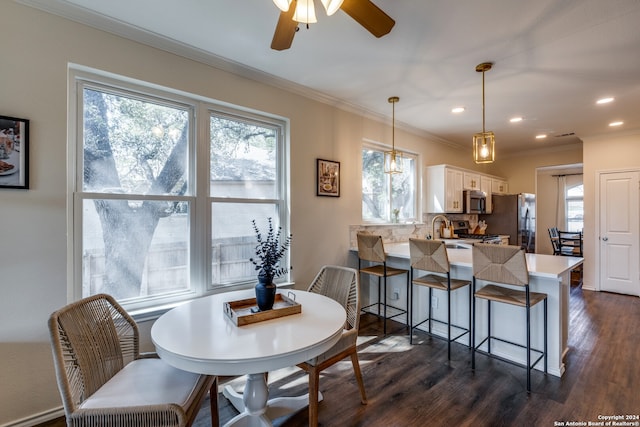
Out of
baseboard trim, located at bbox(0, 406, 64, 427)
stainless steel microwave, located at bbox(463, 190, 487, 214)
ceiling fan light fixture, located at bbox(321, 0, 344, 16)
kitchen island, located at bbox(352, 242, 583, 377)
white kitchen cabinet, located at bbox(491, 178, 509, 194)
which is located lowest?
baseboard trim, located at bbox(0, 406, 64, 427)

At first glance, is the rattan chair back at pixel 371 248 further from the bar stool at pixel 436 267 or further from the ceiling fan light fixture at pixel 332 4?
the ceiling fan light fixture at pixel 332 4

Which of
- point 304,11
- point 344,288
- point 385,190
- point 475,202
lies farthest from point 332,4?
point 475,202

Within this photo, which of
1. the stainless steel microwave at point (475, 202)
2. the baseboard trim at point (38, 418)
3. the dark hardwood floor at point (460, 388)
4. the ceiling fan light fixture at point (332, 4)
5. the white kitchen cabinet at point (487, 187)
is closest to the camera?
the ceiling fan light fixture at point (332, 4)

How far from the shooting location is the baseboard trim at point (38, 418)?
1.81m

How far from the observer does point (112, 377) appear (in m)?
1.54

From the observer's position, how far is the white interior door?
15.0 ft

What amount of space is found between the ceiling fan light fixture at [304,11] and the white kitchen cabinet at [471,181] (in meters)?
4.63

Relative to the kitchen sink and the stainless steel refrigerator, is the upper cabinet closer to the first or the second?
the kitchen sink

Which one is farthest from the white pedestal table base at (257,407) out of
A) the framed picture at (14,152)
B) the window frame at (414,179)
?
the window frame at (414,179)

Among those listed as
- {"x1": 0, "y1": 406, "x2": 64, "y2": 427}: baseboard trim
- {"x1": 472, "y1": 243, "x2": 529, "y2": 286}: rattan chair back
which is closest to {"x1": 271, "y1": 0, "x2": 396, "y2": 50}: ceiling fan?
{"x1": 472, "y1": 243, "x2": 529, "y2": 286}: rattan chair back

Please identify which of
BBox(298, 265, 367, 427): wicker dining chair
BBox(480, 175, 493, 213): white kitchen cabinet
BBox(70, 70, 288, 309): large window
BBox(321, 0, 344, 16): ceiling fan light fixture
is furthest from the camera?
BBox(480, 175, 493, 213): white kitchen cabinet

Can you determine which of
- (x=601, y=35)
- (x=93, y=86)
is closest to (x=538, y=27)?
(x=601, y=35)

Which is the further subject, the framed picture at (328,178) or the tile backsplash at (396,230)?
the tile backsplash at (396,230)

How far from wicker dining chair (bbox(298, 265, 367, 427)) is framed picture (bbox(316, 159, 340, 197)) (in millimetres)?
1203
